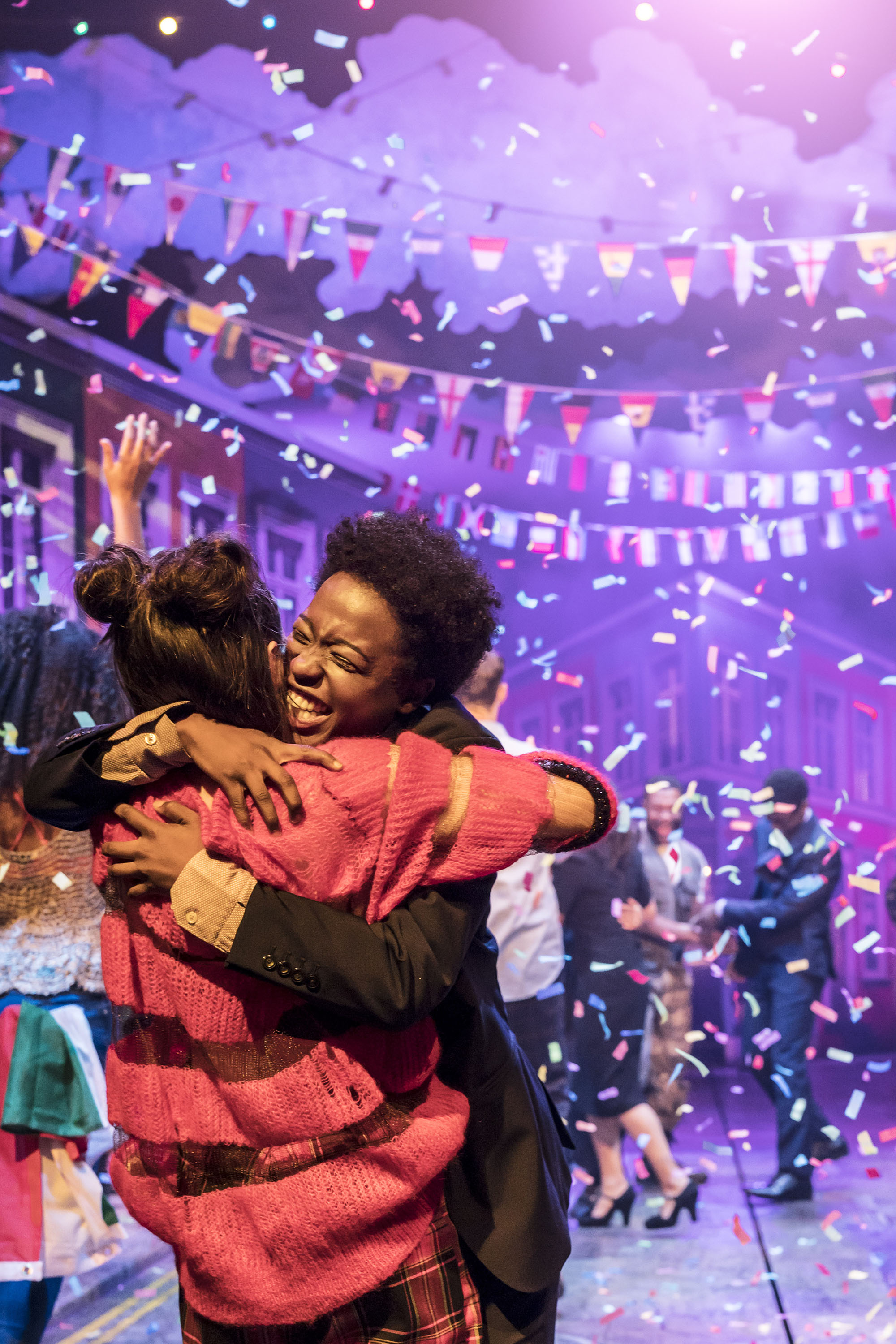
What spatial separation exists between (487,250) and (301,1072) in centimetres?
383

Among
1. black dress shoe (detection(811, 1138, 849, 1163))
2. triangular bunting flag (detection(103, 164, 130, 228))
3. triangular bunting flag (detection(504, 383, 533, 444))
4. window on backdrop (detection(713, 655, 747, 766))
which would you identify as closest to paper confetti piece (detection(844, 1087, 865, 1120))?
black dress shoe (detection(811, 1138, 849, 1163))

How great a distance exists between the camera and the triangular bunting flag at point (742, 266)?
175 inches

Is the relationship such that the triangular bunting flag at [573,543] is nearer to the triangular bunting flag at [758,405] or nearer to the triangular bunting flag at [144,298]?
the triangular bunting flag at [758,405]

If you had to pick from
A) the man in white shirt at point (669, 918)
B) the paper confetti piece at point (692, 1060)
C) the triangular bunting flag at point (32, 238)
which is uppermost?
the triangular bunting flag at point (32, 238)

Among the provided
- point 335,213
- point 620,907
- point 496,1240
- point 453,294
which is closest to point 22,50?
point 335,213

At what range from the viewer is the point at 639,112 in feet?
13.9

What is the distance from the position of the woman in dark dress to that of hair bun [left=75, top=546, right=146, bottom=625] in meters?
3.13

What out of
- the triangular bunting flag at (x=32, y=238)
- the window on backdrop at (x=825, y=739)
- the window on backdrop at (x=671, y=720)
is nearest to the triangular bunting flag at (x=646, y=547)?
the window on backdrop at (x=671, y=720)

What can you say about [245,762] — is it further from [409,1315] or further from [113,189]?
[113,189]

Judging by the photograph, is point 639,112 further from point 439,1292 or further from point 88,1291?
point 88,1291

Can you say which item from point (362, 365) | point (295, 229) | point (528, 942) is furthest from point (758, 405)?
point (528, 942)

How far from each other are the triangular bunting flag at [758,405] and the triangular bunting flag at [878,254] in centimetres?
62

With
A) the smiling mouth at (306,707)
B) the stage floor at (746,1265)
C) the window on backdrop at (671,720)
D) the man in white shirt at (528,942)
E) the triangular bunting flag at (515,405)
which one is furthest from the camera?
the window on backdrop at (671,720)

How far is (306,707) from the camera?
149 centimetres
